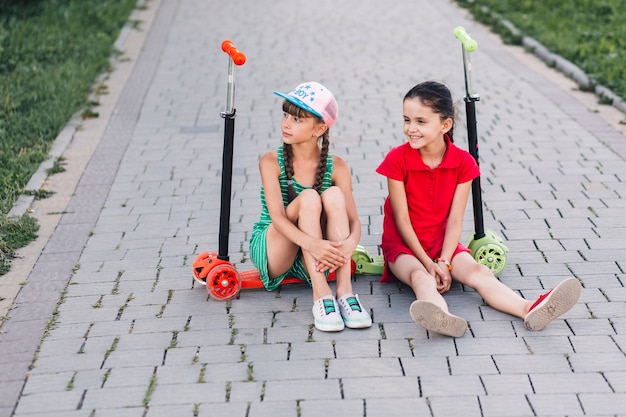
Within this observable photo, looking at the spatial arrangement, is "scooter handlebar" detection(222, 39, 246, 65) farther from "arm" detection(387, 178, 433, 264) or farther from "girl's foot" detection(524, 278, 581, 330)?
"girl's foot" detection(524, 278, 581, 330)

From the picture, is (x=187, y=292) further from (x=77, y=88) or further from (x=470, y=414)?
(x=77, y=88)

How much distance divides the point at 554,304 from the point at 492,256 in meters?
0.77

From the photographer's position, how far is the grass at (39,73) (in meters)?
6.81

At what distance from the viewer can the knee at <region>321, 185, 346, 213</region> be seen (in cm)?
467

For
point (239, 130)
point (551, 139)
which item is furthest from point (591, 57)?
point (239, 130)

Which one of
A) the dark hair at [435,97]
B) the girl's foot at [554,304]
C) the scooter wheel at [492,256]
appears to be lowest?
the scooter wheel at [492,256]

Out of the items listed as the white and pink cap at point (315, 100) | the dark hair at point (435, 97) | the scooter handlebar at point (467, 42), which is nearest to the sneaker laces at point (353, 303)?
the white and pink cap at point (315, 100)

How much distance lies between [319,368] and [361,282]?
3.54 feet

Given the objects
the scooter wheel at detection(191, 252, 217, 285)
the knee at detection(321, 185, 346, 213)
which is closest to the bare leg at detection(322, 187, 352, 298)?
the knee at detection(321, 185, 346, 213)

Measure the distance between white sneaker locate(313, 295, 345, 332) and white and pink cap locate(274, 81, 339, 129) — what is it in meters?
0.89

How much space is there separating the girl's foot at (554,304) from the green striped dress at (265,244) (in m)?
1.22

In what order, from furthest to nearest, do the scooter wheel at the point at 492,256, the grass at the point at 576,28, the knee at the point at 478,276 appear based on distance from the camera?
the grass at the point at 576,28, the scooter wheel at the point at 492,256, the knee at the point at 478,276

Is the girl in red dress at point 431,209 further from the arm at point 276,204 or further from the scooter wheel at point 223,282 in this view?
the scooter wheel at point 223,282

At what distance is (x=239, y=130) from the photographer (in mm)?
8477
